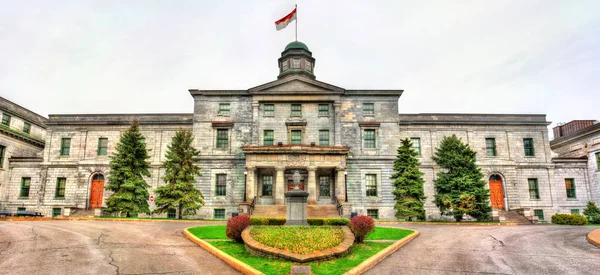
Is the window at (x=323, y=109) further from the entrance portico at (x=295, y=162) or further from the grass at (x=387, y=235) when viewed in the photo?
the grass at (x=387, y=235)

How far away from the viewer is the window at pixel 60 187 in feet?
106

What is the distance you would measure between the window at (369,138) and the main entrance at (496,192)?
39.5 ft

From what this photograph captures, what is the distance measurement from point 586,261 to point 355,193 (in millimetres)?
19878

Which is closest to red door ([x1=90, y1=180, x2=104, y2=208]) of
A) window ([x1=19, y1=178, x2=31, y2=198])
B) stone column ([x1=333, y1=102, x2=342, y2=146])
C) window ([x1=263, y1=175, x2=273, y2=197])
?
window ([x1=19, y1=178, x2=31, y2=198])

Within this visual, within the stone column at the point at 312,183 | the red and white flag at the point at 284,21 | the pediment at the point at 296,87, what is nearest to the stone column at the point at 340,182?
the stone column at the point at 312,183

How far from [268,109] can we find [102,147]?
1702cm

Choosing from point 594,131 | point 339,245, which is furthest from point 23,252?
point 594,131

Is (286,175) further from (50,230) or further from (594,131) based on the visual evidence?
(594,131)

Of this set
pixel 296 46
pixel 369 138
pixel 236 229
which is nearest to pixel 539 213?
pixel 369 138

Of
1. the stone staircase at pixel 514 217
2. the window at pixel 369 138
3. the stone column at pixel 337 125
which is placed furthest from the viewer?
the window at pixel 369 138

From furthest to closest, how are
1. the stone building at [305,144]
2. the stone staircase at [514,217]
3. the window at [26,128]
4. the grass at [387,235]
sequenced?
the window at [26,128]
the stone building at [305,144]
the stone staircase at [514,217]
the grass at [387,235]

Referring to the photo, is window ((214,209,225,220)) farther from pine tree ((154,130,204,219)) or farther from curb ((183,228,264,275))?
curb ((183,228,264,275))

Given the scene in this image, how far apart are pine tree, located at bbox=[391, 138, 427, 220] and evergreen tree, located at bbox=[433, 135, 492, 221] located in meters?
2.70

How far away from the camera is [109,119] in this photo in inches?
1318
